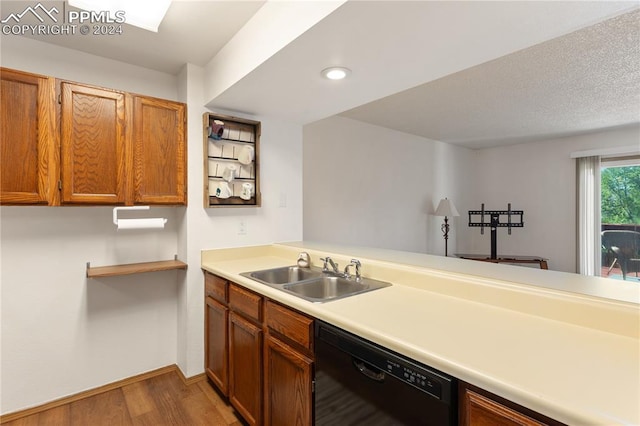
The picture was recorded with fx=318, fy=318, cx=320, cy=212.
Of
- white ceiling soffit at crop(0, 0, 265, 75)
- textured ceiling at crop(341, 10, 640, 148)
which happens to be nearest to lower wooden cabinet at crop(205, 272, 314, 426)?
white ceiling soffit at crop(0, 0, 265, 75)

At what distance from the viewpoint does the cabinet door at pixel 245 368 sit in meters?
1.64

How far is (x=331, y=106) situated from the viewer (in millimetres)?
2324

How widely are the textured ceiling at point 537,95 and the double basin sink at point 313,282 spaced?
1869 millimetres

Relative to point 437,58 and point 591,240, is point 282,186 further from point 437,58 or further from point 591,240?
point 591,240

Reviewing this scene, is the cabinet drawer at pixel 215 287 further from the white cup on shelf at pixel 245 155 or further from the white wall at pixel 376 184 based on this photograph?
the white wall at pixel 376 184

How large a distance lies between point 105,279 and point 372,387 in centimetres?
203

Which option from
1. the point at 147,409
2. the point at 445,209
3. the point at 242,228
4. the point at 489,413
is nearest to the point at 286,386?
the point at 489,413

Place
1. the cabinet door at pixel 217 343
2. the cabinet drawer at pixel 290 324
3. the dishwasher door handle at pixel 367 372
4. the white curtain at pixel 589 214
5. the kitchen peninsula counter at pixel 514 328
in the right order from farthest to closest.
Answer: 1. the white curtain at pixel 589 214
2. the cabinet door at pixel 217 343
3. the cabinet drawer at pixel 290 324
4. the dishwasher door handle at pixel 367 372
5. the kitchen peninsula counter at pixel 514 328

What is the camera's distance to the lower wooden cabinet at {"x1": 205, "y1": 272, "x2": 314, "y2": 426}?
53.5 inches

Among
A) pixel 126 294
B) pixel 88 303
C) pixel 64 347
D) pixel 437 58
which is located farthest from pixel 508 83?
pixel 64 347

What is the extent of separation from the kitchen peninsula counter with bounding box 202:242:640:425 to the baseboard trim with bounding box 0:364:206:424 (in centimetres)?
116

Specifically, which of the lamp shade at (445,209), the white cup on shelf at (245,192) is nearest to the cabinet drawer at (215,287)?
the white cup on shelf at (245,192)

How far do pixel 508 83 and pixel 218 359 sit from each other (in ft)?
10.1

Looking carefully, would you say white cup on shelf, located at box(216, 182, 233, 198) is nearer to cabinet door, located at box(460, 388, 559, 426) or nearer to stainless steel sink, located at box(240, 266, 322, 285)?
stainless steel sink, located at box(240, 266, 322, 285)
